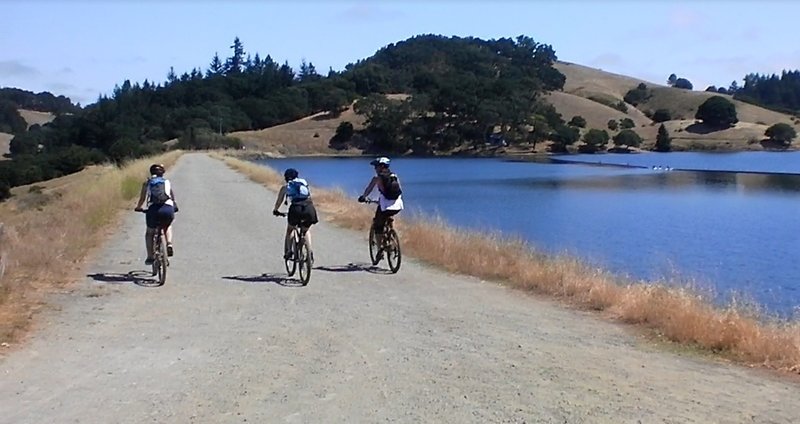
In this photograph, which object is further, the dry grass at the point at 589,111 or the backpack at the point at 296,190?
the dry grass at the point at 589,111

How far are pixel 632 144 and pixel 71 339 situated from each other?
134548 millimetres

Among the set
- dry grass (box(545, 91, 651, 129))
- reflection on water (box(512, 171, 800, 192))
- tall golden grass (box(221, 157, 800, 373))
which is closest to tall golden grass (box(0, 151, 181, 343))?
tall golden grass (box(221, 157, 800, 373))

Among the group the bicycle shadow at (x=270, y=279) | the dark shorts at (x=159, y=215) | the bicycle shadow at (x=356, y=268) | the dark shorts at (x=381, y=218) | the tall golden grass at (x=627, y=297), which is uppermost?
the dark shorts at (x=159, y=215)

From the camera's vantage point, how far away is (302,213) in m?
13.4

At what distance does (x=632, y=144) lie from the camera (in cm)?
13750

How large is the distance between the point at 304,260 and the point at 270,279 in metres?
0.97

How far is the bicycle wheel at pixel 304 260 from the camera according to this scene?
44.4 feet

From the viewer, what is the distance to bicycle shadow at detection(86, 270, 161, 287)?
44.9 feet

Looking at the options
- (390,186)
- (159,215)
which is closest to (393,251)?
(390,186)

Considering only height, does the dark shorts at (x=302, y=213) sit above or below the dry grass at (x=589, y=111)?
below

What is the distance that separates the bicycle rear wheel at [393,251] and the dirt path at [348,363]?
30.6 inches

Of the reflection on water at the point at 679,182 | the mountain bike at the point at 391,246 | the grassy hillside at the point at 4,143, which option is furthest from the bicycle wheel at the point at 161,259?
the grassy hillside at the point at 4,143

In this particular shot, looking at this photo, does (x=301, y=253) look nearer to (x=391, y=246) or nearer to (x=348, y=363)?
(x=391, y=246)

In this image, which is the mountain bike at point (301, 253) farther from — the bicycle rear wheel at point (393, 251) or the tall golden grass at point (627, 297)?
the tall golden grass at point (627, 297)
